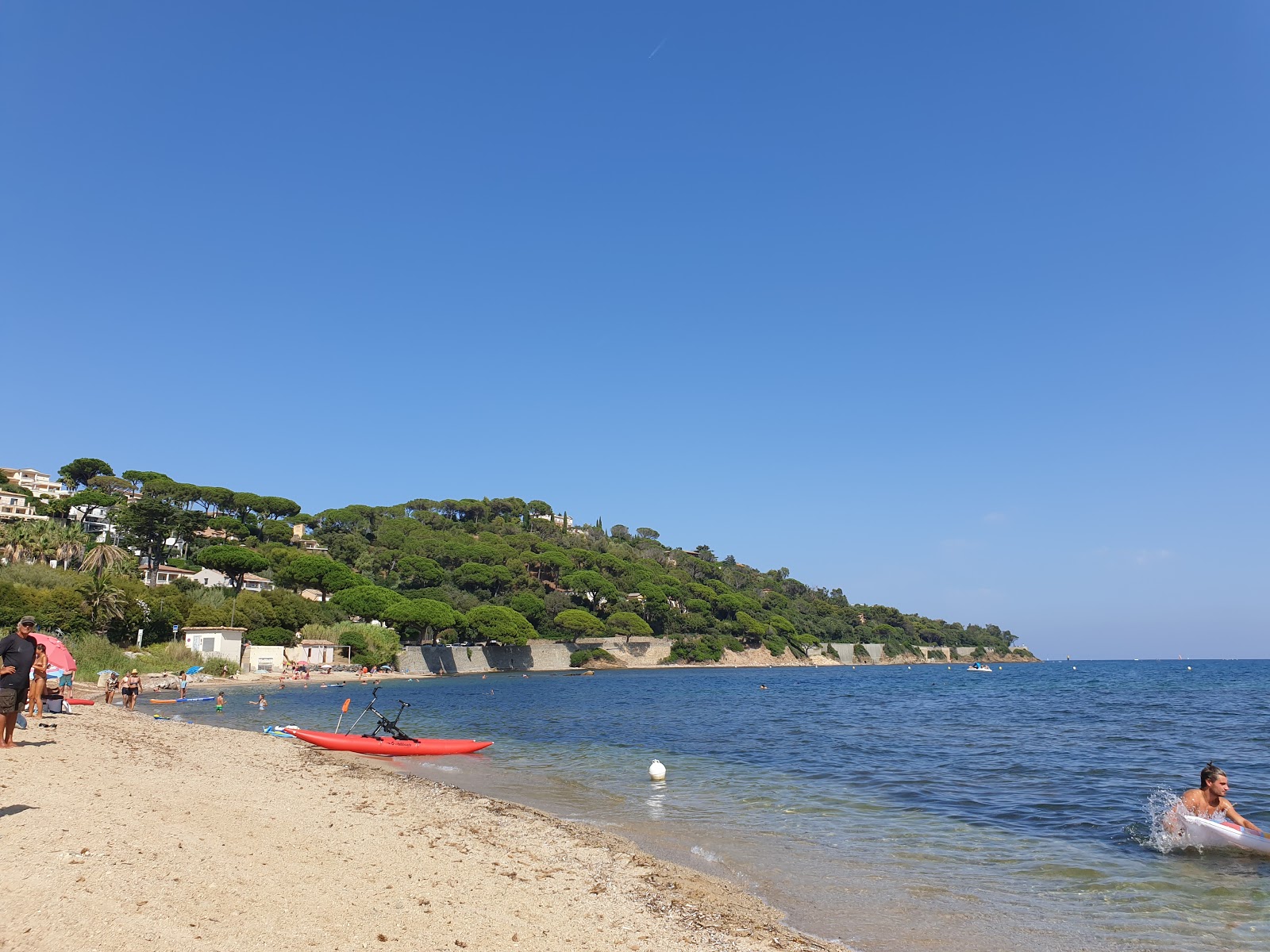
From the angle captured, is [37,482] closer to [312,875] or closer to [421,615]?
[421,615]

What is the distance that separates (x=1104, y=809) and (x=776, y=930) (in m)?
10.4

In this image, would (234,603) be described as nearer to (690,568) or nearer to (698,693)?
(698,693)

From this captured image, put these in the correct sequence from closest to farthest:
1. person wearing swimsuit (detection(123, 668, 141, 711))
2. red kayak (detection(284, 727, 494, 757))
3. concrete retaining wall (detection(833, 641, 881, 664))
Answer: red kayak (detection(284, 727, 494, 757))
person wearing swimsuit (detection(123, 668, 141, 711))
concrete retaining wall (detection(833, 641, 881, 664))

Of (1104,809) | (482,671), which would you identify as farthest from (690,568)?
(1104,809)

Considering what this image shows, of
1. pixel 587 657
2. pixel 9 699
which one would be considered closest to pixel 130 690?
pixel 9 699

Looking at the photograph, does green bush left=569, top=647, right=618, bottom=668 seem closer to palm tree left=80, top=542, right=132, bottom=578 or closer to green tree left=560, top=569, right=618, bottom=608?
green tree left=560, top=569, right=618, bottom=608

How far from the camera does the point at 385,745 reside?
2172cm

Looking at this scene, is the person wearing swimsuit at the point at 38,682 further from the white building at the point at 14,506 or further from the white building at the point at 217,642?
the white building at the point at 14,506

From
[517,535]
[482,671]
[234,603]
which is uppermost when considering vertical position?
[517,535]

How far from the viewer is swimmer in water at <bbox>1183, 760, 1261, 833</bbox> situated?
11.6 meters

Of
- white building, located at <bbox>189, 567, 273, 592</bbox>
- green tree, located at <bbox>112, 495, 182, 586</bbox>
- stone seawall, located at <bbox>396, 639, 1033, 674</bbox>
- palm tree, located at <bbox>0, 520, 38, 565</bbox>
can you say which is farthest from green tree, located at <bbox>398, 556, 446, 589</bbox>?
palm tree, located at <bbox>0, 520, 38, 565</bbox>

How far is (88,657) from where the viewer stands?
41594 mm

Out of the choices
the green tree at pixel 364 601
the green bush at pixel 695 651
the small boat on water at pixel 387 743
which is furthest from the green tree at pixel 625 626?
the small boat on water at pixel 387 743

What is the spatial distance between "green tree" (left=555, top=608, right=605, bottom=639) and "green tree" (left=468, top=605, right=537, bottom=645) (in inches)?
437
